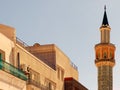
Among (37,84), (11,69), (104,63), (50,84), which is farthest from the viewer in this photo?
(104,63)

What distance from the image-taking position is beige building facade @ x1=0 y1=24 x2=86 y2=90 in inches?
1163

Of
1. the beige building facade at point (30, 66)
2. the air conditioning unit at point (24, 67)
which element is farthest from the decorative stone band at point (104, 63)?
the air conditioning unit at point (24, 67)

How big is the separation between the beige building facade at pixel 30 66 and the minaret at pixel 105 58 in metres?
33.6

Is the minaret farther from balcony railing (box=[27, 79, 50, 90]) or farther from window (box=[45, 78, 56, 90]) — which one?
balcony railing (box=[27, 79, 50, 90])

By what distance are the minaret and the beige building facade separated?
3363cm

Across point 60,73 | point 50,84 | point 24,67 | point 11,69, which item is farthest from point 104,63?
point 11,69

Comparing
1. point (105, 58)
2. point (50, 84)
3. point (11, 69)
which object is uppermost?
point (105, 58)

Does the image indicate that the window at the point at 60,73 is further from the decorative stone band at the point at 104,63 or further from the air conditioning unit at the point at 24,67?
the decorative stone band at the point at 104,63

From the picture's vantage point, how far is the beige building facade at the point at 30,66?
96.9 ft

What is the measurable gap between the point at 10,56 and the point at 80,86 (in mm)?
19285

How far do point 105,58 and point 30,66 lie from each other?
5734 centimetres

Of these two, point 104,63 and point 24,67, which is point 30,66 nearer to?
point 24,67

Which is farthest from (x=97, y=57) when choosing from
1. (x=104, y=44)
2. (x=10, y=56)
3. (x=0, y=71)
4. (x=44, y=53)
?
(x=0, y=71)

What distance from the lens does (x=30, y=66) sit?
37188 mm
